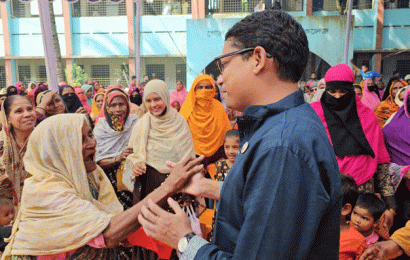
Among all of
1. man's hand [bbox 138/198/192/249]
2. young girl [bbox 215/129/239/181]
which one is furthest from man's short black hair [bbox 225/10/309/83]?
young girl [bbox 215/129/239/181]

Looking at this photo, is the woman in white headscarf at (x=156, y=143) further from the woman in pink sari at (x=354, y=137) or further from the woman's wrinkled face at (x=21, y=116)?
the woman in pink sari at (x=354, y=137)

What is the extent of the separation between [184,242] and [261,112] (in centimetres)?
42

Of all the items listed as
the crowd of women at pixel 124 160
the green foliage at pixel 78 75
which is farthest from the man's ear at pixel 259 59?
the green foliage at pixel 78 75

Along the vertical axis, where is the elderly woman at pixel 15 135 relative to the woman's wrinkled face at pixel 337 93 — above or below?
below

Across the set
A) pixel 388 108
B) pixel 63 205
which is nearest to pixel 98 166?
pixel 63 205

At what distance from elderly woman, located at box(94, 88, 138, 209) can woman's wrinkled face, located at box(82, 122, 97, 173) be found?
1.70m

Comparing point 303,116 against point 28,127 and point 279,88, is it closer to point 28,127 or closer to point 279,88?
point 279,88

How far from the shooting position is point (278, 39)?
0.95 metres

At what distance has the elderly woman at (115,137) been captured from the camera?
3742 millimetres

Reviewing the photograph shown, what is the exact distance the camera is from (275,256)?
80 cm

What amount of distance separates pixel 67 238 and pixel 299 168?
4.28 feet

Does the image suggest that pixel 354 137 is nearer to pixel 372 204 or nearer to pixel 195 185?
pixel 372 204

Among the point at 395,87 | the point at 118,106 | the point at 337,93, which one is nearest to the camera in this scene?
the point at 337,93

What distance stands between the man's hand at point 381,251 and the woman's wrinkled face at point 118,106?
9.50ft
